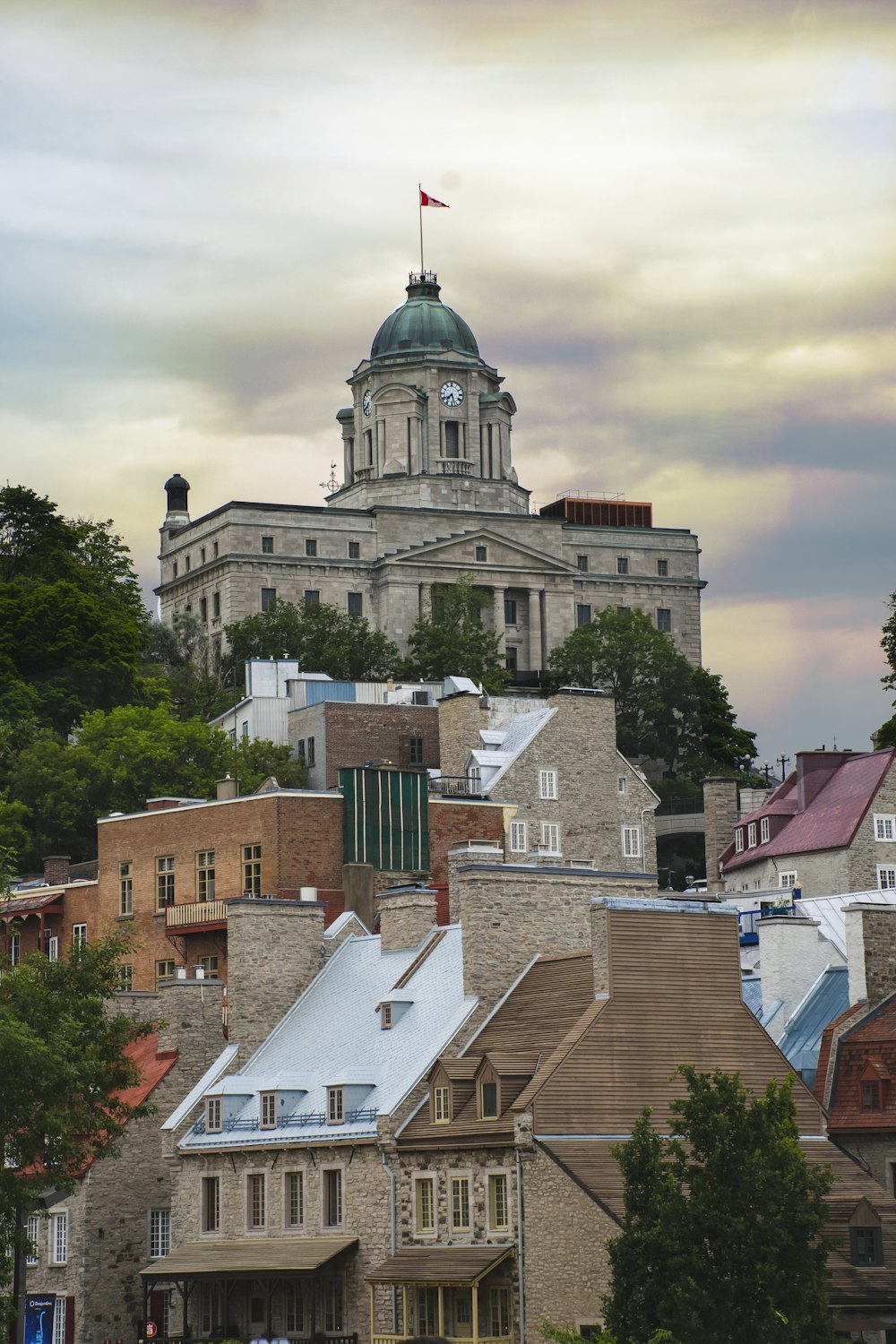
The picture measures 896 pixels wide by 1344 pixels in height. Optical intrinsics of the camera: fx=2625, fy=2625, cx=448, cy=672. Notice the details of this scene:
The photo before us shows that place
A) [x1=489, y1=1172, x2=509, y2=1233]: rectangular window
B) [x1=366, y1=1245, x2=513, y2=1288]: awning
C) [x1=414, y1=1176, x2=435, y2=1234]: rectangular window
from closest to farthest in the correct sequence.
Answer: [x1=366, y1=1245, x2=513, y2=1288]: awning < [x1=489, y1=1172, x2=509, y2=1233]: rectangular window < [x1=414, y1=1176, x2=435, y2=1234]: rectangular window

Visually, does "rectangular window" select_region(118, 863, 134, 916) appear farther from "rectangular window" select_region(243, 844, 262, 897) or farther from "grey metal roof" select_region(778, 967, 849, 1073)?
"grey metal roof" select_region(778, 967, 849, 1073)

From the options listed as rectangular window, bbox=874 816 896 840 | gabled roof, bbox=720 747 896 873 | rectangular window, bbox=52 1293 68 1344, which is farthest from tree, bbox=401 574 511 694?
rectangular window, bbox=52 1293 68 1344

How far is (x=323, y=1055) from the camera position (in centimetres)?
6162

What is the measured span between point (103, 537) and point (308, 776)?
3526cm

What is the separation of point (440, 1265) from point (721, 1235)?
787cm

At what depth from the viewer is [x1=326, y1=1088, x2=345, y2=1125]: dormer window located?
57.9 m

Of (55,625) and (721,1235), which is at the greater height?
(55,625)

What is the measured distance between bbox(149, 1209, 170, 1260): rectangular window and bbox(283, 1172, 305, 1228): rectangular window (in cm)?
647

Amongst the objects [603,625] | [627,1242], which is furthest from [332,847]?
[603,625]

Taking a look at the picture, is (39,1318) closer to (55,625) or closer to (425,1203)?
(425,1203)

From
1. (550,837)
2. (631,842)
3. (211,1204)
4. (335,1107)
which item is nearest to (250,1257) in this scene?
(211,1204)

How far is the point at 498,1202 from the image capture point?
53125 mm

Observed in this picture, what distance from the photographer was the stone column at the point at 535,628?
625 ft

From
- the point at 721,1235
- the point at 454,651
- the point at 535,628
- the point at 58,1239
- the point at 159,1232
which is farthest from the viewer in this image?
the point at 535,628
